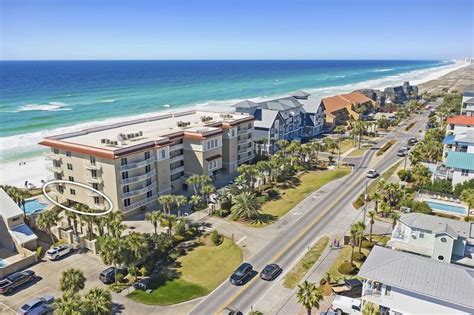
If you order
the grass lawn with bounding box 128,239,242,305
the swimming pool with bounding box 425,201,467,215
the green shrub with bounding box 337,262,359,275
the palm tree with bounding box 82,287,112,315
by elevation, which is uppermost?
the palm tree with bounding box 82,287,112,315

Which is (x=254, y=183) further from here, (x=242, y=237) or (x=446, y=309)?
(x=446, y=309)

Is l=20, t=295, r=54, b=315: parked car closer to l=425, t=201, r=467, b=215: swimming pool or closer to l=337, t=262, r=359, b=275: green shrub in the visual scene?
l=337, t=262, r=359, b=275: green shrub

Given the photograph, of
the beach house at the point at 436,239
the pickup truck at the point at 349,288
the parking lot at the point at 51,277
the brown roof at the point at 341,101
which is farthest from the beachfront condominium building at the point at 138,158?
the brown roof at the point at 341,101

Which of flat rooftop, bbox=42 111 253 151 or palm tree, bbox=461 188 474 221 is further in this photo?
flat rooftop, bbox=42 111 253 151

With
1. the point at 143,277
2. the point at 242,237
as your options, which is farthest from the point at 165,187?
the point at 143,277

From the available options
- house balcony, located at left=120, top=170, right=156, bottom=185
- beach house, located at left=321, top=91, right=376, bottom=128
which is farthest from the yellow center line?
beach house, located at left=321, top=91, right=376, bottom=128

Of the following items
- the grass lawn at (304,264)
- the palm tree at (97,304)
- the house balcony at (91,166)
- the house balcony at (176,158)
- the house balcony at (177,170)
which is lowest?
the grass lawn at (304,264)

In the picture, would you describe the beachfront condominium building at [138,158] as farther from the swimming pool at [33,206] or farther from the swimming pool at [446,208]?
the swimming pool at [446,208]
